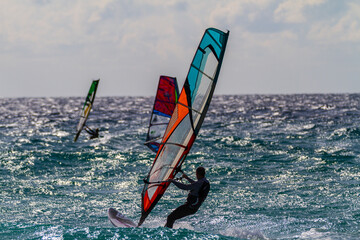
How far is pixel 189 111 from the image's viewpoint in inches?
286

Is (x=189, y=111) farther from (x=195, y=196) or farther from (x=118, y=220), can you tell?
(x=118, y=220)

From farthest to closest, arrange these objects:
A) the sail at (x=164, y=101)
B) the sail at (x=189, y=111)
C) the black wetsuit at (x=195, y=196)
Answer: the sail at (x=164, y=101), the black wetsuit at (x=195, y=196), the sail at (x=189, y=111)

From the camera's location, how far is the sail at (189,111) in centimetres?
693

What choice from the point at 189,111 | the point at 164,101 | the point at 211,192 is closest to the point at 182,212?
the point at 189,111

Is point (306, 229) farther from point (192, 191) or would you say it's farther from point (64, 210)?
point (64, 210)

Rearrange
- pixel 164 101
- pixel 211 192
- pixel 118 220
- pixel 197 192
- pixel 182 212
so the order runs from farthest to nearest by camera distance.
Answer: pixel 164 101 < pixel 211 192 < pixel 118 220 < pixel 182 212 < pixel 197 192

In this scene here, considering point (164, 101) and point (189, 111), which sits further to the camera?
point (164, 101)

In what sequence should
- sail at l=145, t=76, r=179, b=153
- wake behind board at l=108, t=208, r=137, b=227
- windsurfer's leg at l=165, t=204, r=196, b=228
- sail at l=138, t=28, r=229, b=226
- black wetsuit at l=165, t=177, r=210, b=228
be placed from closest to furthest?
sail at l=138, t=28, r=229, b=226
black wetsuit at l=165, t=177, r=210, b=228
windsurfer's leg at l=165, t=204, r=196, b=228
wake behind board at l=108, t=208, r=137, b=227
sail at l=145, t=76, r=179, b=153

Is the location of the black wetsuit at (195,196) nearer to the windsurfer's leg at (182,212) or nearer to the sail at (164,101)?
the windsurfer's leg at (182,212)

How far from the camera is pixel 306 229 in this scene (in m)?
8.77

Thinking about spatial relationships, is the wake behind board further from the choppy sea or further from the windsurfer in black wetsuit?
the windsurfer in black wetsuit

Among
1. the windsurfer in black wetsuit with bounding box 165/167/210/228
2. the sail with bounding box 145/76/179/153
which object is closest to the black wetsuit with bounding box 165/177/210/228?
the windsurfer in black wetsuit with bounding box 165/167/210/228

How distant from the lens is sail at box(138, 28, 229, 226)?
6930mm

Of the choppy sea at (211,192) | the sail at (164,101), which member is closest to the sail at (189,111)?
the choppy sea at (211,192)
